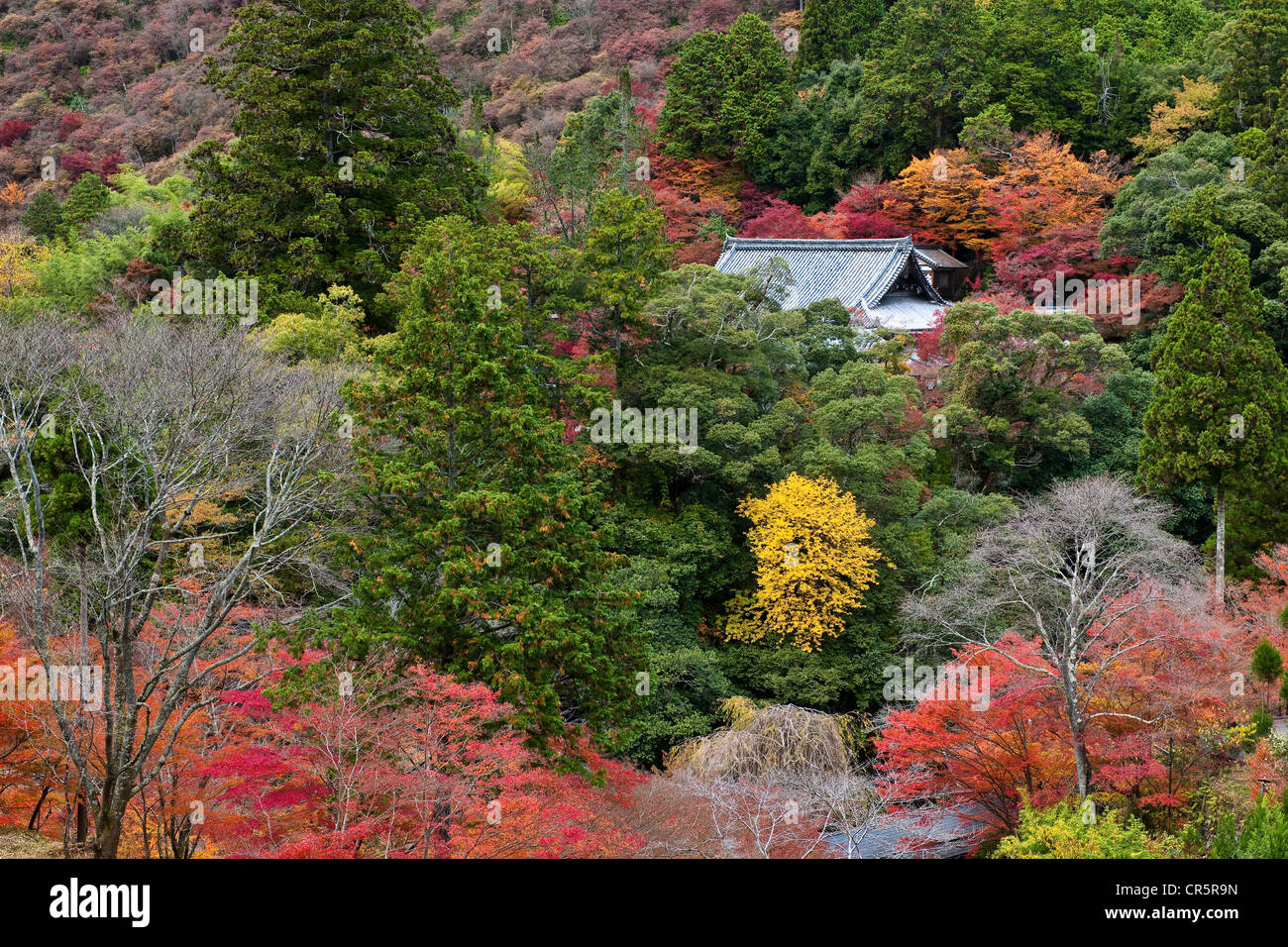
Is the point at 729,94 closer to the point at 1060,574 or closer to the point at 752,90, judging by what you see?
the point at 752,90

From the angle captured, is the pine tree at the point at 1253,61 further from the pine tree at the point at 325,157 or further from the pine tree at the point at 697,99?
the pine tree at the point at 325,157

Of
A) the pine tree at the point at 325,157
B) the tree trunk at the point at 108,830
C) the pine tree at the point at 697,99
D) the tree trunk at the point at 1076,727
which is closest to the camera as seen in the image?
the tree trunk at the point at 108,830

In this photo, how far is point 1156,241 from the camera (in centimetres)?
3091

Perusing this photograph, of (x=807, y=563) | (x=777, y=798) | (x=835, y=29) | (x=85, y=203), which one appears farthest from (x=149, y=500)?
(x=835, y=29)

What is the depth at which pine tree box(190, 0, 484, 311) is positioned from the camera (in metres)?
26.6

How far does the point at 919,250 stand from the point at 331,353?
71.8 feet

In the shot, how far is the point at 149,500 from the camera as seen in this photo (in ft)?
53.7

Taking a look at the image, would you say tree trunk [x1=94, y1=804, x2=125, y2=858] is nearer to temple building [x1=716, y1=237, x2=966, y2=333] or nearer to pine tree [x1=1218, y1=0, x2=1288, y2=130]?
temple building [x1=716, y1=237, x2=966, y2=333]

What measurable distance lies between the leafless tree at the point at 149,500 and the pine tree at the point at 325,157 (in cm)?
616

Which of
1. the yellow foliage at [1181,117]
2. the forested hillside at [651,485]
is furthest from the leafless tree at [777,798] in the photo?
the yellow foliage at [1181,117]

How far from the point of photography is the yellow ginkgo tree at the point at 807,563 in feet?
68.7

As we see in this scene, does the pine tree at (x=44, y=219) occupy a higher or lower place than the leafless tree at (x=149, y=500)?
higher
